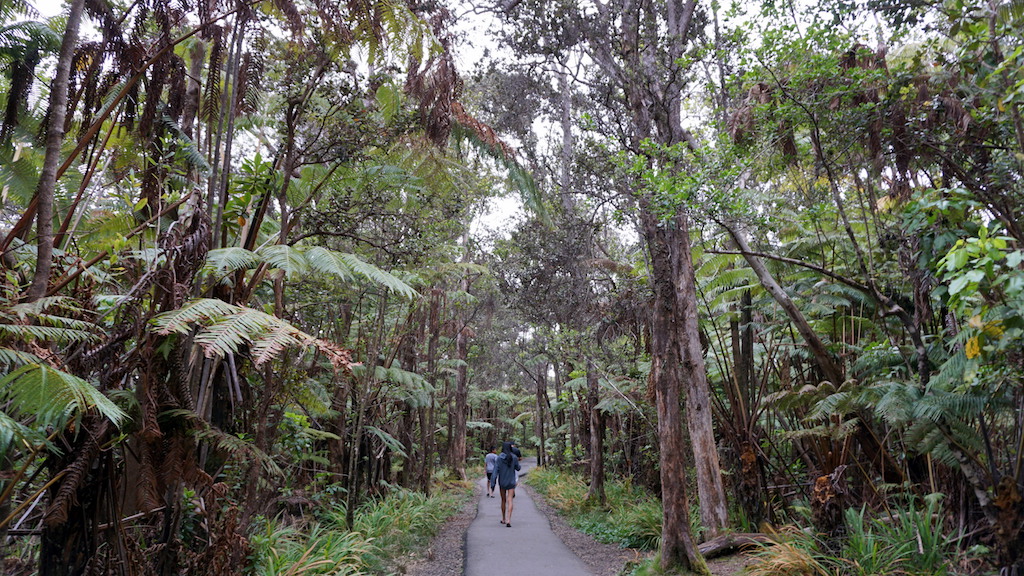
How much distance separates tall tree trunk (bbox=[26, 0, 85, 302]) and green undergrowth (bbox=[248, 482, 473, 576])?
3.16m

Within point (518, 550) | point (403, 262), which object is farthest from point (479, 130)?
point (518, 550)

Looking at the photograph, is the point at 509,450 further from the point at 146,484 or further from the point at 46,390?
the point at 46,390

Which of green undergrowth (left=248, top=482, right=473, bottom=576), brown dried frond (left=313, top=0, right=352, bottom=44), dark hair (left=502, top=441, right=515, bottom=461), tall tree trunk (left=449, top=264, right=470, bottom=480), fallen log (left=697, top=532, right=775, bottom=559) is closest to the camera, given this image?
brown dried frond (left=313, top=0, right=352, bottom=44)

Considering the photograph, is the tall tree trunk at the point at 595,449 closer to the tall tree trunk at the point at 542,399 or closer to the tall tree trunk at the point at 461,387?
the tall tree trunk at the point at 461,387

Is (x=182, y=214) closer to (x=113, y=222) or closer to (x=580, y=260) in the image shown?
(x=113, y=222)

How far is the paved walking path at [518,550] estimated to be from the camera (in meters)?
7.61

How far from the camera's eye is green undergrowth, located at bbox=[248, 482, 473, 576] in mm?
5492

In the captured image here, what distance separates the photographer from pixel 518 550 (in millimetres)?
8883

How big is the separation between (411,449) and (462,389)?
5.90m

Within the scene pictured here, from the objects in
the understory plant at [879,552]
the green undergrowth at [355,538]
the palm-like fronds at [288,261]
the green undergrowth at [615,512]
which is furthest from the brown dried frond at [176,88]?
the green undergrowth at [615,512]

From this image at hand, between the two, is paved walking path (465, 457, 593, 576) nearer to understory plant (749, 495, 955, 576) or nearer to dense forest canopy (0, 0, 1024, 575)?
dense forest canopy (0, 0, 1024, 575)

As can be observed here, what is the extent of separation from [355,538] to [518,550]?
2707 millimetres

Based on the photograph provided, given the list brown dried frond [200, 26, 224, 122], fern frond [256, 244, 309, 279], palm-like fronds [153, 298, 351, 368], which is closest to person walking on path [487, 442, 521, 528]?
fern frond [256, 244, 309, 279]

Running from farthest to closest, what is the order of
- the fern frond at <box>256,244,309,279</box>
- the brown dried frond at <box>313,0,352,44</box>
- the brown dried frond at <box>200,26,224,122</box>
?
1. the brown dried frond at <box>313,0,352,44</box>
2. the brown dried frond at <box>200,26,224,122</box>
3. the fern frond at <box>256,244,309,279</box>
